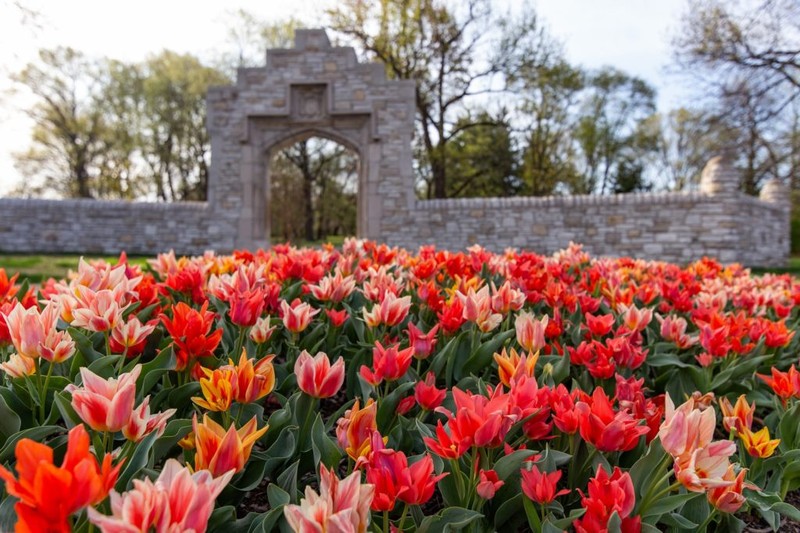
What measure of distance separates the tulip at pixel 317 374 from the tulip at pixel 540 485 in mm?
434

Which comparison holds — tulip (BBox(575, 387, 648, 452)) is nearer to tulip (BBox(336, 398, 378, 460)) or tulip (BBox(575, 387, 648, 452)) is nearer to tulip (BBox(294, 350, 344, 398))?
tulip (BBox(336, 398, 378, 460))

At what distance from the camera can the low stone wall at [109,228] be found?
14.2 meters

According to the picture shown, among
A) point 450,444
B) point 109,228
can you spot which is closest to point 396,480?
point 450,444

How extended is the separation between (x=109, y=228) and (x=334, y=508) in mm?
15790

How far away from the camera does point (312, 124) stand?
47.2 feet

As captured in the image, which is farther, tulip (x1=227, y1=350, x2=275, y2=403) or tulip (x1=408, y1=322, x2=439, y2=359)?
tulip (x1=408, y1=322, x2=439, y2=359)

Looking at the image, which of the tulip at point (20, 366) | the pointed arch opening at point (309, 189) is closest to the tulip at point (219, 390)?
the tulip at point (20, 366)

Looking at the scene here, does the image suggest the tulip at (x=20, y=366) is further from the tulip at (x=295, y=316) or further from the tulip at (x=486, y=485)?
the tulip at (x=486, y=485)

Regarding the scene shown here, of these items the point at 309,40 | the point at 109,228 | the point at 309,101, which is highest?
the point at 309,40

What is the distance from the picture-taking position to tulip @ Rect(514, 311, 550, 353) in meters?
1.44

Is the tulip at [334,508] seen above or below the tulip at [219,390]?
below

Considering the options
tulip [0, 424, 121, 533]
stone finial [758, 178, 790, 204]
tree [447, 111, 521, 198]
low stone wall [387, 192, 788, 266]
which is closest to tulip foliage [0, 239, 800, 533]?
tulip [0, 424, 121, 533]

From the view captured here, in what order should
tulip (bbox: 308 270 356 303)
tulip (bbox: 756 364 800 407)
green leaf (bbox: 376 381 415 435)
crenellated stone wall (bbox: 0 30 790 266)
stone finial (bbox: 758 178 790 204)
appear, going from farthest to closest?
1. stone finial (bbox: 758 178 790 204)
2. crenellated stone wall (bbox: 0 30 790 266)
3. tulip (bbox: 308 270 356 303)
4. tulip (bbox: 756 364 800 407)
5. green leaf (bbox: 376 381 415 435)

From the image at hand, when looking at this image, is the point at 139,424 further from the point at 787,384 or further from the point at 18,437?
the point at 787,384
